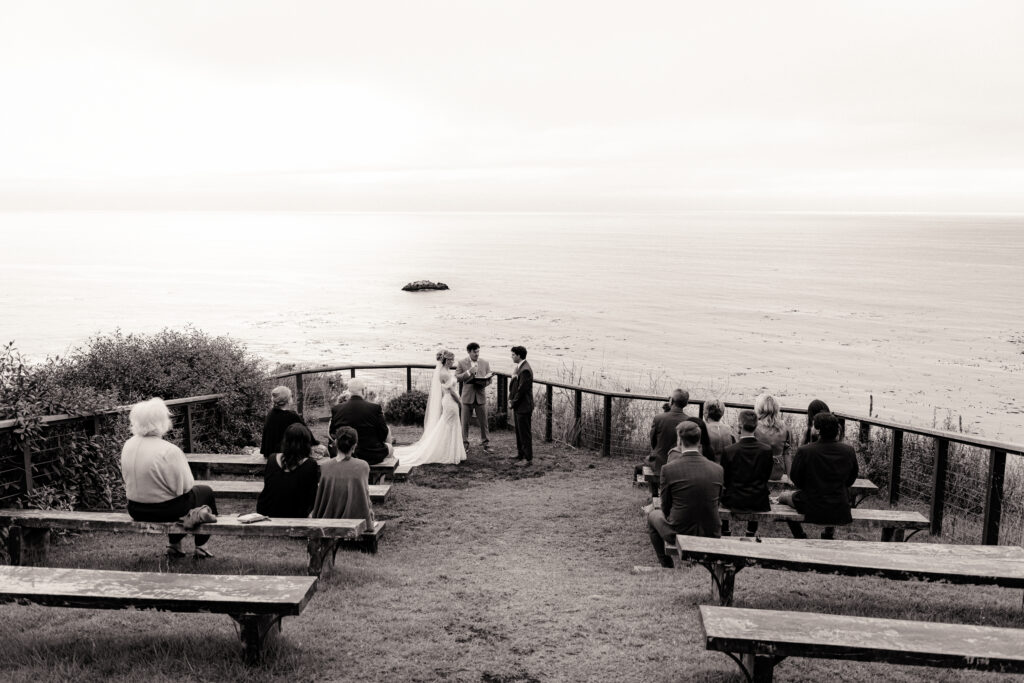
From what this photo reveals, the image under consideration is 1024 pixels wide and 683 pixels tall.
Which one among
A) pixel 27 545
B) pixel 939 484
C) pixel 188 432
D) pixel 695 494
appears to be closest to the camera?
pixel 27 545

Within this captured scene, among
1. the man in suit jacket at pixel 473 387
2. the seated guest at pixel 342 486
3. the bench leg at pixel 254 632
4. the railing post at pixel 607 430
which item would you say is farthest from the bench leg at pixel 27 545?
the railing post at pixel 607 430

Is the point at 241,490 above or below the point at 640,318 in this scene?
above

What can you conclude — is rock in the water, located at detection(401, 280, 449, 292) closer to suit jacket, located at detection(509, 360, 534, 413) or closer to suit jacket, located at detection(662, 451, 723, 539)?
suit jacket, located at detection(509, 360, 534, 413)

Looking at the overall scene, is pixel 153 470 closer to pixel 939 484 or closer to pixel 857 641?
pixel 857 641

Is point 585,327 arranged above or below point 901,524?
below

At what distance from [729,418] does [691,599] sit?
14066 millimetres

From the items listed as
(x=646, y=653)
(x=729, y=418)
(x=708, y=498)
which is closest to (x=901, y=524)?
(x=708, y=498)

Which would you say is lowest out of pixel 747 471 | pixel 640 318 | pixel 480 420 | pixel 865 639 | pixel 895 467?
pixel 640 318

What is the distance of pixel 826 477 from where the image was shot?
7352 millimetres

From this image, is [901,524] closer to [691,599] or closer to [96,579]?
[691,599]

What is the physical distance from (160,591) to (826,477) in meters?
5.61

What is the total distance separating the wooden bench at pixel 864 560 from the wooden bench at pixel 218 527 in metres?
2.67

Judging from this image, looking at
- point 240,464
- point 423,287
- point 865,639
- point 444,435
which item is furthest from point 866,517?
point 423,287

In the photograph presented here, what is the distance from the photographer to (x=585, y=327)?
4612cm
